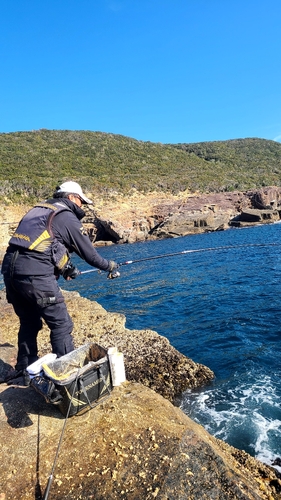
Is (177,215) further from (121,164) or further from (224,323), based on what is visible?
(224,323)

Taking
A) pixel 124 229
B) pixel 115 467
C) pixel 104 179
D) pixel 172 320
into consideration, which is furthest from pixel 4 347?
pixel 104 179

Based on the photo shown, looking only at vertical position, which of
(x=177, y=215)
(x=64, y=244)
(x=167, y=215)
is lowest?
(x=64, y=244)

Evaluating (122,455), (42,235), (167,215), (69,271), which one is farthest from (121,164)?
(122,455)

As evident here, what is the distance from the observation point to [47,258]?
384cm

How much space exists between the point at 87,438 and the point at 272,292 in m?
10.6

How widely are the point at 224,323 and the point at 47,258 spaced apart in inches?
290

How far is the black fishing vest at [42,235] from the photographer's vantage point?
3744mm

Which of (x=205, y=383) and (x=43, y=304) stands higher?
(x=43, y=304)

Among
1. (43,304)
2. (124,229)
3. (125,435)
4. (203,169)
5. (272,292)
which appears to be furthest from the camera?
(203,169)

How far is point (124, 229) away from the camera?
42781 millimetres

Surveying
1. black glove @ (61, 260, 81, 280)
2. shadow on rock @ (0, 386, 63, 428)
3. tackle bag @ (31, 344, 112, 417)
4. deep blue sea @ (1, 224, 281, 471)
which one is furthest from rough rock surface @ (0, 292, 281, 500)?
deep blue sea @ (1, 224, 281, 471)

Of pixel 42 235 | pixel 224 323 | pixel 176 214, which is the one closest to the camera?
pixel 42 235

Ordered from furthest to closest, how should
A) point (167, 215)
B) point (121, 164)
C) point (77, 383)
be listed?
point (121, 164)
point (167, 215)
point (77, 383)

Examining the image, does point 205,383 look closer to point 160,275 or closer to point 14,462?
point 14,462
